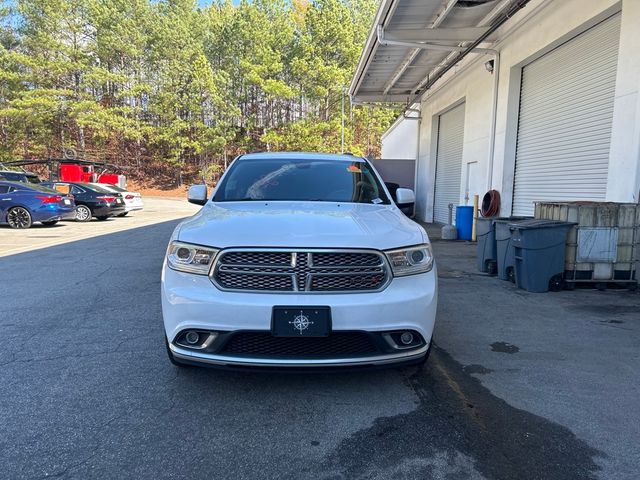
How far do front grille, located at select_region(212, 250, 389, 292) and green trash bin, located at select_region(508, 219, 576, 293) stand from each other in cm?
390

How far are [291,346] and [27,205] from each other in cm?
1425

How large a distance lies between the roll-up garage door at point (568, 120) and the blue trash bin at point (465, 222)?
1.36 metres

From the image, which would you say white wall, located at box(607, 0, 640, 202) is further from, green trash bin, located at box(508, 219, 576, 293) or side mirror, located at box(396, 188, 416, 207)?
side mirror, located at box(396, 188, 416, 207)

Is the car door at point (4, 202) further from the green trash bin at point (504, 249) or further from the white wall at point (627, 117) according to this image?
the white wall at point (627, 117)

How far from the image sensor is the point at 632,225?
5988mm

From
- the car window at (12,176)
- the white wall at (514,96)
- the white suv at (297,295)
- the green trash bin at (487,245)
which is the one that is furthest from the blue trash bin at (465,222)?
the car window at (12,176)

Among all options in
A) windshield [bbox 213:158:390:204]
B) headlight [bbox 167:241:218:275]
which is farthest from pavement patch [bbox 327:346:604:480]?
windshield [bbox 213:158:390:204]

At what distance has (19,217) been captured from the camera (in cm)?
1400

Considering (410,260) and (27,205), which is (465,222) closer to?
(410,260)

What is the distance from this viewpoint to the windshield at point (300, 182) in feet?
13.8

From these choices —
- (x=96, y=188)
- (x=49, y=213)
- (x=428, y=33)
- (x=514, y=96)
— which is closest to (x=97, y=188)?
(x=96, y=188)

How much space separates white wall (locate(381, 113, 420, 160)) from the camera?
21266 mm

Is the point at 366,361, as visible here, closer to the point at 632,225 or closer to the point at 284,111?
the point at 632,225

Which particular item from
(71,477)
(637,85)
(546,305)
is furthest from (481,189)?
(71,477)
